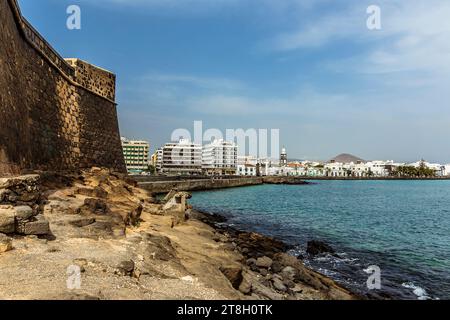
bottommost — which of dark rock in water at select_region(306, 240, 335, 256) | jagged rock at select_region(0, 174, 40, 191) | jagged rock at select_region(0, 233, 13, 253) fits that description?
dark rock in water at select_region(306, 240, 335, 256)

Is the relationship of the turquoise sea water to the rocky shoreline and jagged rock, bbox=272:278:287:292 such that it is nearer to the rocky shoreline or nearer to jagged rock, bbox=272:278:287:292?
the rocky shoreline

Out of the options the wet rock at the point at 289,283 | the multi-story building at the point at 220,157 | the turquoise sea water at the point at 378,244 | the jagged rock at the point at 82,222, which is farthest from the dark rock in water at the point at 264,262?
the multi-story building at the point at 220,157

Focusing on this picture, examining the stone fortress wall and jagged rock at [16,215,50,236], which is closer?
jagged rock at [16,215,50,236]

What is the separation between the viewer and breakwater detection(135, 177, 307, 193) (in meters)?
50.9

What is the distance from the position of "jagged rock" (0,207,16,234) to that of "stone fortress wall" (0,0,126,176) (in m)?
4.45

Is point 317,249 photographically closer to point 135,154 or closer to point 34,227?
point 34,227

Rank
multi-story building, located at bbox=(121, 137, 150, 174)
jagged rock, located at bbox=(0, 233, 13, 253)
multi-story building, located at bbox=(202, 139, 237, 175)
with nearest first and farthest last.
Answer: jagged rock, located at bbox=(0, 233, 13, 253) → multi-story building, located at bbox=(121, 137, 150, 174) → multi-story building, located at bbox=(202, 139, 237, 175)

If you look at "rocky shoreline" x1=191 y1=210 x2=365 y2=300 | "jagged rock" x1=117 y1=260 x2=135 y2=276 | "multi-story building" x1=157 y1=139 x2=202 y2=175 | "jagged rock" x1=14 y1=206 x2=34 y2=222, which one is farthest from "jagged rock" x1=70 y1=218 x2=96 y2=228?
"multi-story building" x1=157 y1=139 x2=202 y2=175

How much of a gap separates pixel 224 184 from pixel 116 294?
74.4 metres

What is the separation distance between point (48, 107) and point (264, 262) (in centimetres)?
1509

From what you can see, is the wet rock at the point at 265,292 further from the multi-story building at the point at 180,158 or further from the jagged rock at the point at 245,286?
the multi-story building at the point at 180,158

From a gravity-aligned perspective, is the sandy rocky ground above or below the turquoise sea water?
above

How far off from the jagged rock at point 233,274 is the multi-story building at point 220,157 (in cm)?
13033

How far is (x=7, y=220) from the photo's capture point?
25.0 ft
